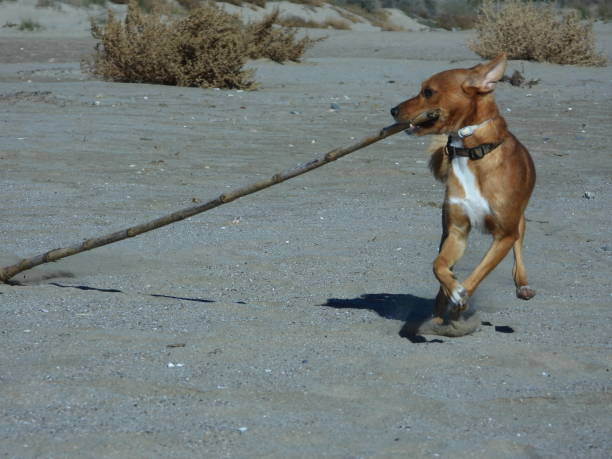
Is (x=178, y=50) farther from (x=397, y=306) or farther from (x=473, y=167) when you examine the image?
(x=473, y=167)

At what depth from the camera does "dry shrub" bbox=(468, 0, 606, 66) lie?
23203 mm

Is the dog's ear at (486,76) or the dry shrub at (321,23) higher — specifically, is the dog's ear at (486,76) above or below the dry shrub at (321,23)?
above

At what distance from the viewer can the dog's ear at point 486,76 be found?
5619 millimetres

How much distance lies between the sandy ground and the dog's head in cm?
114

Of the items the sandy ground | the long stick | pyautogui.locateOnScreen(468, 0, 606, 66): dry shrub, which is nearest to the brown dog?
the long stick

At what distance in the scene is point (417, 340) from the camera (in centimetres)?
561

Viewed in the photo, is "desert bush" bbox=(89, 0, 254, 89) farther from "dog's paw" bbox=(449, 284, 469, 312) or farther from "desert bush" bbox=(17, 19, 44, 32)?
"desert bush" bbox=(17, 19, 44, 32)

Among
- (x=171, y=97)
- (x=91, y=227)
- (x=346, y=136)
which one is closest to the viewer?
(x=91, y=227)

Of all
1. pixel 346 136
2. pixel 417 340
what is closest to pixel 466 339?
pixel 417 340

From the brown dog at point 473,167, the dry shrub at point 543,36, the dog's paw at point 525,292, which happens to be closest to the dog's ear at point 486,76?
the brown dog at point 473,167

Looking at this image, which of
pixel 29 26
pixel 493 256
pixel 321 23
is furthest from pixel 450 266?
pixel 321 23

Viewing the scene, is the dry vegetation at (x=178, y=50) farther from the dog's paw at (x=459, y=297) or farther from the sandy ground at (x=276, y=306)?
the dog's paw at (x=459, y=297)

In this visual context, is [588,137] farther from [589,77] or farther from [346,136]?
[589,77]

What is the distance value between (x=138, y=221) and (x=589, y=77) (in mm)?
14484
